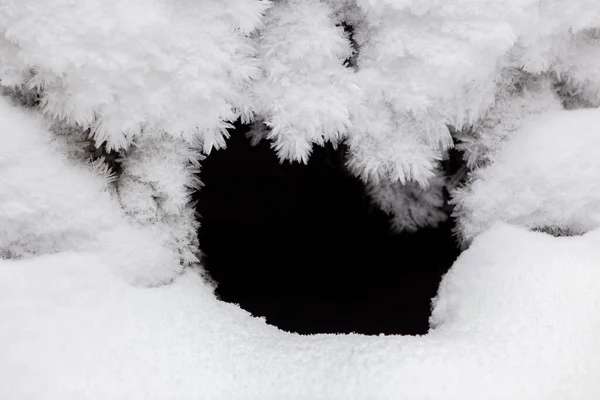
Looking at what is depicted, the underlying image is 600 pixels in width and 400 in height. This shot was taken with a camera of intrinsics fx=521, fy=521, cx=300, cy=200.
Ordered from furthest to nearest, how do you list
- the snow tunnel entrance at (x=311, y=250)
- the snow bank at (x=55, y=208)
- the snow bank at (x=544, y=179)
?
the snow tunnel entrance at (x=311, y=250) < the snow bank at (x=544, y=179) < the snow bank at (x=55, y=208)

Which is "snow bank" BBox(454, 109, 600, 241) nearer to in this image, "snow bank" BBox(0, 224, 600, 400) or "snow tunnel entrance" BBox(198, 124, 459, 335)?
"snow bank" BBox(0, 224, 600, 400)

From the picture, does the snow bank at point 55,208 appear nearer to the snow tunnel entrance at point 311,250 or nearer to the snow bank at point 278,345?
the snow bank at point 278,345

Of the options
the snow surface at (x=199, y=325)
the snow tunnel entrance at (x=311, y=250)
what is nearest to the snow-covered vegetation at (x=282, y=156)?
the snow surface at (x=199, y=325)

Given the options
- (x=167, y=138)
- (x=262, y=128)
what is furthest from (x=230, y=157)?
(x=167, y=138)

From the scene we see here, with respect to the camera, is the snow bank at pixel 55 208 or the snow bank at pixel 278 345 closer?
the snow bank at pixel 278 345

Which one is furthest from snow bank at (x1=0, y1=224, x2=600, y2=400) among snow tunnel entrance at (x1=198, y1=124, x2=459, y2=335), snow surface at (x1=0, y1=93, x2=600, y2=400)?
snow tunnel entrance at (x1=198, y1=124, x2=459, y2=335)

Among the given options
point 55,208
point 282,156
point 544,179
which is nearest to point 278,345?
point 282,156

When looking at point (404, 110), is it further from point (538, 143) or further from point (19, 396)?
point (19, 396)
